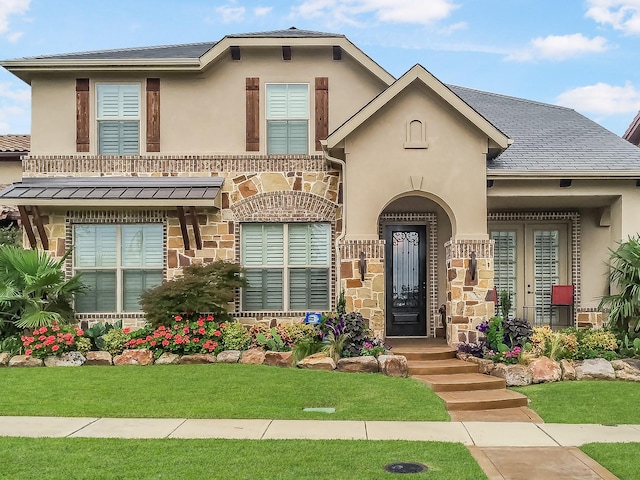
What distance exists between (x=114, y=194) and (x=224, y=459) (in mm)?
7480

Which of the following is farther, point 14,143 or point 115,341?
point 14,143

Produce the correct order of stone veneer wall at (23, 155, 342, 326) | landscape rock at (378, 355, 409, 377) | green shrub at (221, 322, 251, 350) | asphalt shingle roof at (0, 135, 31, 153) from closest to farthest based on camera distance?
1. landscape rock at (378, 355, 409, 377)
2. green shrub at (221, 322, 251, 350)
3. stone veneer wall at (23, 155, 342, 326)
4. asphalt shingle roof at (0, 135, 31, 153)

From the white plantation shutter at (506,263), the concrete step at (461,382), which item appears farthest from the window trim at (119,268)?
the white plantation shutter at (506,263)

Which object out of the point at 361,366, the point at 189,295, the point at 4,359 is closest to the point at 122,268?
the point at 189,295

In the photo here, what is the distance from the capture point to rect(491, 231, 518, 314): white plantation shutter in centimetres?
1440

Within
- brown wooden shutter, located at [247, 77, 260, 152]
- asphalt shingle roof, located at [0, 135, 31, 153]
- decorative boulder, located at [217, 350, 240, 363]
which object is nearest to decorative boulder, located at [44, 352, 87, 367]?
decorative boulder, located at [217, 350, 240, 363]

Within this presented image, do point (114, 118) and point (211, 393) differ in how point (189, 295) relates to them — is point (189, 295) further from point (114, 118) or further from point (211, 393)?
point (114, 118)

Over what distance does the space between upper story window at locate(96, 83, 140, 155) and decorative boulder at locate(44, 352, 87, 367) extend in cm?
440

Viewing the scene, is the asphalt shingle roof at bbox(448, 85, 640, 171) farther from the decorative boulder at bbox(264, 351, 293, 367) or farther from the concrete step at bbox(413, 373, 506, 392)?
the decorative boulder at bbox(264, 351, 293, 367)

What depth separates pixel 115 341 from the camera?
12219mm

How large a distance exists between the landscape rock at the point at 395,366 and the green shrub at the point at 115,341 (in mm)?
4908

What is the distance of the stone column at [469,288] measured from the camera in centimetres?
1228

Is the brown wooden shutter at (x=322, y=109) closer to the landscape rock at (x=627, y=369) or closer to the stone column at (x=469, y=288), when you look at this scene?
the stone column at (x=469, y=288)

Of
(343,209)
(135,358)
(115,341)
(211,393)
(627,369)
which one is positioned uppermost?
(343,209)
